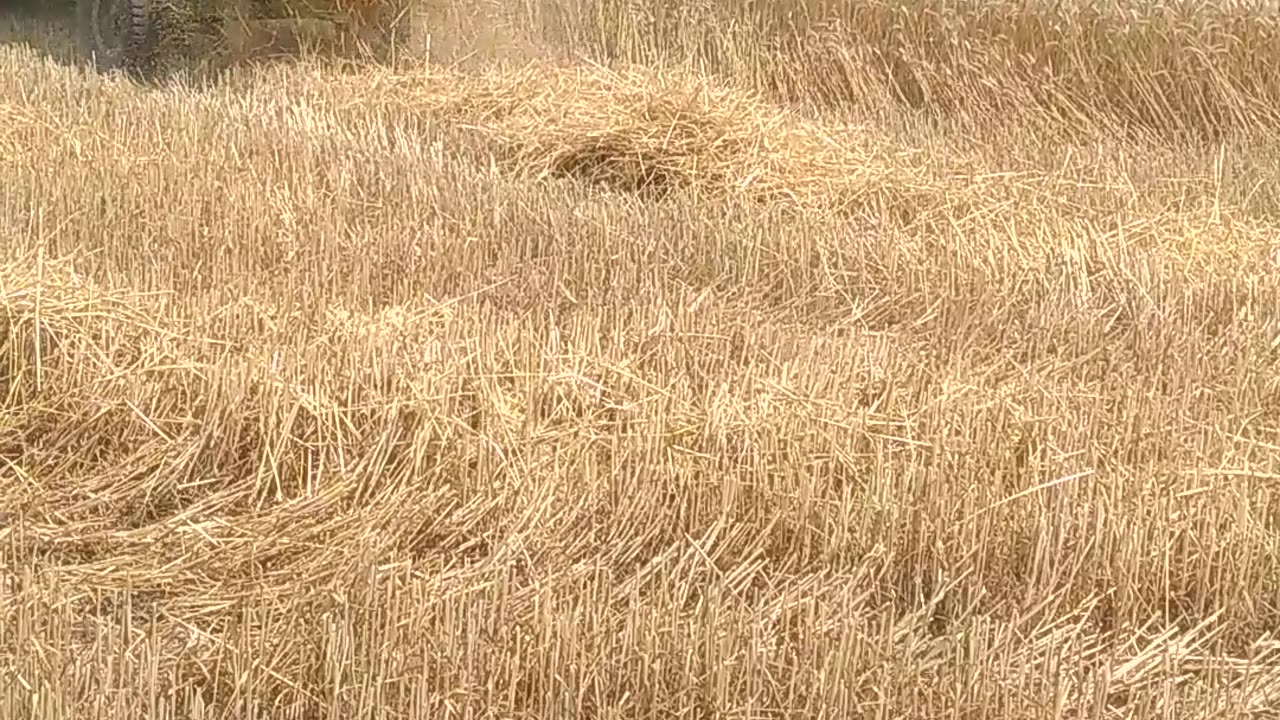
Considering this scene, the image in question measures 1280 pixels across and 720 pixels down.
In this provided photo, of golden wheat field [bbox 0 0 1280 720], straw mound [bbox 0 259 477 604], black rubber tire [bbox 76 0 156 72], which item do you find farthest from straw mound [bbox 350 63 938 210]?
straw mound [bbox 0 259 477 604]

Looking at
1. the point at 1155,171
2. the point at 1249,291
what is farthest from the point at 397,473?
the point at 1155,171

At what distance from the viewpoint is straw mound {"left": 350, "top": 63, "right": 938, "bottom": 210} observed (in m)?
5.80

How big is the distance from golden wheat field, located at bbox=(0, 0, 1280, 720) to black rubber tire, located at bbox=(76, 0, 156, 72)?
52.3 inches

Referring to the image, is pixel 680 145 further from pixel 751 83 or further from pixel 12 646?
pixel 12 646

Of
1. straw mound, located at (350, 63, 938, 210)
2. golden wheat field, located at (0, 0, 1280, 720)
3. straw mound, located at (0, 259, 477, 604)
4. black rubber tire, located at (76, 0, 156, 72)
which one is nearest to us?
golden wheat field, located at (0, 0, 1280, 720)

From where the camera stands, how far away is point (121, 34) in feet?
25.5

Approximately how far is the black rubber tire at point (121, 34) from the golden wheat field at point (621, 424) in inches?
52.3

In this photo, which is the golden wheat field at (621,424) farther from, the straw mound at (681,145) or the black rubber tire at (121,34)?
the black rubber tire at (121,34)

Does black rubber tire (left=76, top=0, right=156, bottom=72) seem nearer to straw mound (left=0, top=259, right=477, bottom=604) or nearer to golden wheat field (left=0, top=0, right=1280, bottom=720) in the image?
golden wheat field (left=0, top=0, right=1280, bottom=720)

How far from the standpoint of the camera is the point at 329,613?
90.7 inches

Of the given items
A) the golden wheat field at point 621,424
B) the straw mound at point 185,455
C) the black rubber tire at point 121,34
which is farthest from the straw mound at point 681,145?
the straw mound at point 185,455

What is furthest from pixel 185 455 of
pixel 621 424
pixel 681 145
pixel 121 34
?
pixel 121 34

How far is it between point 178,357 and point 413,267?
1.20 metres

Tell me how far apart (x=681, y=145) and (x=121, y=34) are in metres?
3.37
